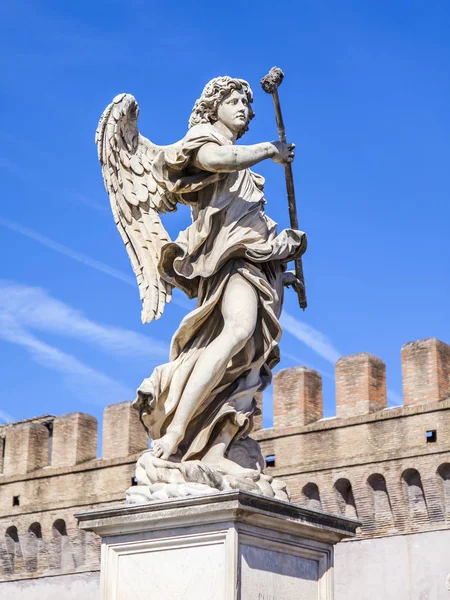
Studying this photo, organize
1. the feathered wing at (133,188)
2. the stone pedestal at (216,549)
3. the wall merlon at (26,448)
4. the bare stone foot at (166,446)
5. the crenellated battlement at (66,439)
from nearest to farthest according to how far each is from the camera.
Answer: the stone pedestal at (216,549), the bare stone foot at (166,446), the feathered wing at (133,188), the crenellated battlement at (66,439), the wall merlon at (26,448)

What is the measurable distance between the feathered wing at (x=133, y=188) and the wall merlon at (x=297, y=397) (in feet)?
43.7

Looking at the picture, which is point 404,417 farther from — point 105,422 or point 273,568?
point 273,568

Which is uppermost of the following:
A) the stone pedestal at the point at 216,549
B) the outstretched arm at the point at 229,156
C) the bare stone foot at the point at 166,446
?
the outstretched arm at the point at 229,156

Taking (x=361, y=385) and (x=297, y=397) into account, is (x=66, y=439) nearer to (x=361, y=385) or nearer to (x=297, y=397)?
(x=297, y=397)

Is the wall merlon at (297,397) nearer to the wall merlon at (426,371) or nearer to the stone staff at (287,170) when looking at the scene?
the wall merlon at (426,371)

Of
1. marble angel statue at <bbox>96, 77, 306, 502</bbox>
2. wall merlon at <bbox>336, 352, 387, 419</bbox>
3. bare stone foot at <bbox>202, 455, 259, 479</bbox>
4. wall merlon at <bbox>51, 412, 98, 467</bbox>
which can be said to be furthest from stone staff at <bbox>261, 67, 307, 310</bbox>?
wall merlon at <bbox>51, 412, 98, 467</bbox>

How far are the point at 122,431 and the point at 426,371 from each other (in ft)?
17.1

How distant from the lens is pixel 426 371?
17.5 meters

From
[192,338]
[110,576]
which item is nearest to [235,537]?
[110,576]

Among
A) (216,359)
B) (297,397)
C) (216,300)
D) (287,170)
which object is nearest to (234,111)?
(287,170)

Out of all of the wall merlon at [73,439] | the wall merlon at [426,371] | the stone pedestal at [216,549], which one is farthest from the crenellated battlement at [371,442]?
the stone pedestal at [216,549]

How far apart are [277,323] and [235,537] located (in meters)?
0.95

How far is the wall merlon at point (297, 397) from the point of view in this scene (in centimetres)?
1848

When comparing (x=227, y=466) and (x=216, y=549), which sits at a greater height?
(x=227, y=466)
